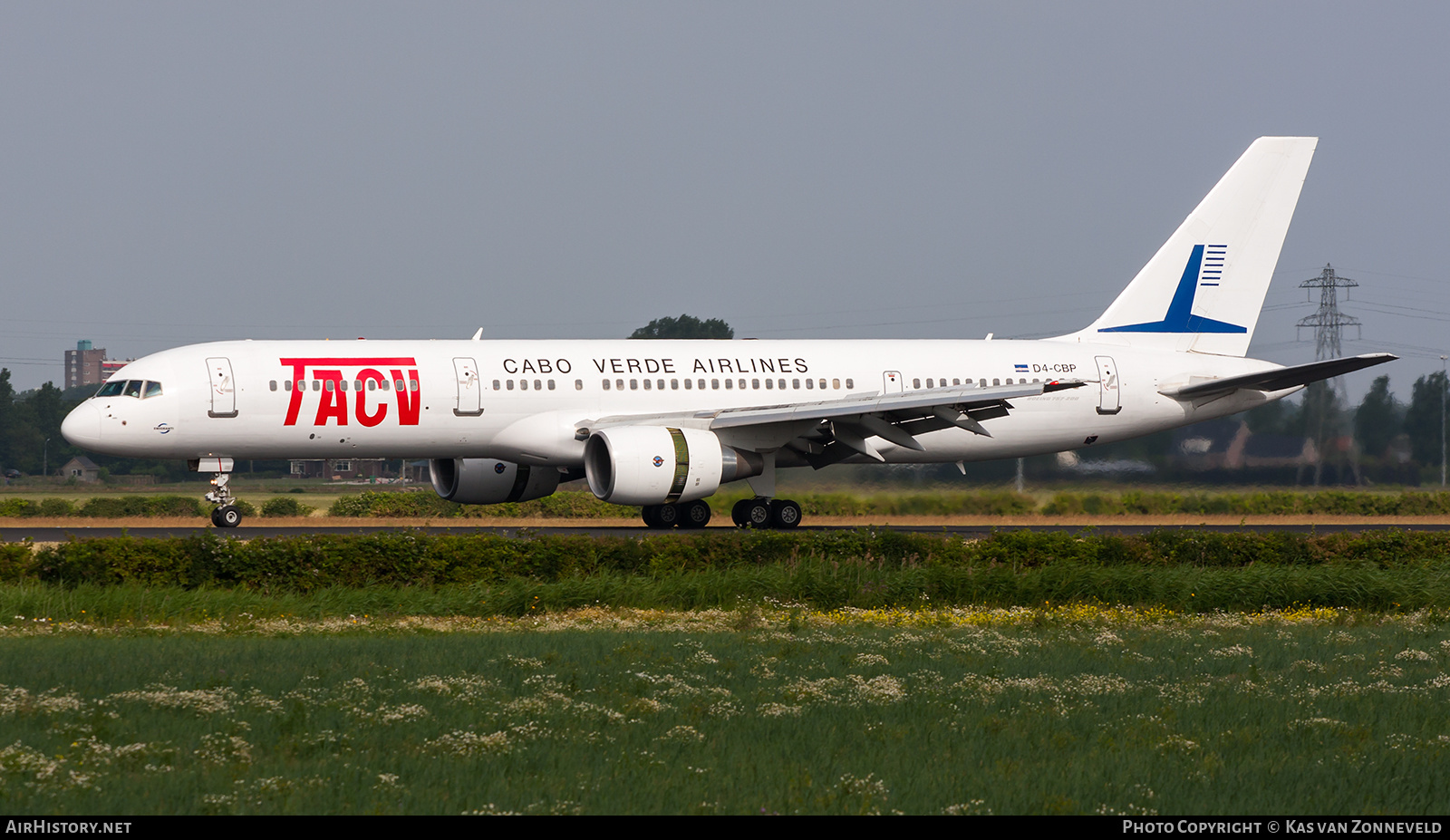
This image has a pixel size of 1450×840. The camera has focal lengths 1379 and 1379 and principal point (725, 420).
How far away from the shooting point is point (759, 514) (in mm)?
26297

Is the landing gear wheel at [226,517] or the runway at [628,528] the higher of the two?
the landing gear wheel at [226,517]

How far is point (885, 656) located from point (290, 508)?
26.4 metres

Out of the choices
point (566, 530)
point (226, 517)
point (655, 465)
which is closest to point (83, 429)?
point (226, 517)

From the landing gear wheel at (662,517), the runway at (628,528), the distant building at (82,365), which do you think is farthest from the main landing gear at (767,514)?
the distant building at (82,365)

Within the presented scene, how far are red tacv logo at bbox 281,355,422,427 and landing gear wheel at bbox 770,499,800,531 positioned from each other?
6937mm

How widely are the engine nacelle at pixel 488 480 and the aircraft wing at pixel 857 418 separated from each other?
2.97 m

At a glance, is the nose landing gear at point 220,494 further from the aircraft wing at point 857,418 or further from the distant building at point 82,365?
the distant building at point 82,365

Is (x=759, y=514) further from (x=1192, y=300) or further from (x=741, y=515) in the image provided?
(x=1192, y=300)

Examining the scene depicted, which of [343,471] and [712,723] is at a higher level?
[712,723]

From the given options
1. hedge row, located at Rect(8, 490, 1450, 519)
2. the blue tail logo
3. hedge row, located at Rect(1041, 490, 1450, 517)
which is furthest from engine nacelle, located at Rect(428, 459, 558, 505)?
the blue tail logo

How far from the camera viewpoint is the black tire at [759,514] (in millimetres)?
26297

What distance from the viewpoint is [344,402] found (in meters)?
25.0

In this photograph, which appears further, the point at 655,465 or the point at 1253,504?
the point at 1253,504

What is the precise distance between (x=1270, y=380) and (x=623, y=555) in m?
16.9
